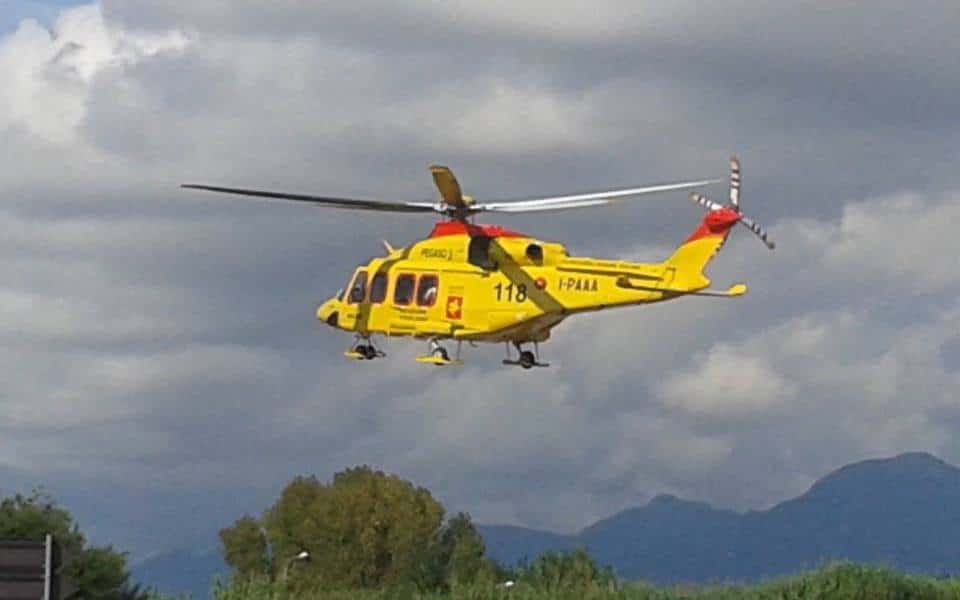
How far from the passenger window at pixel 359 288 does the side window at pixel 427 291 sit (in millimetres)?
1807

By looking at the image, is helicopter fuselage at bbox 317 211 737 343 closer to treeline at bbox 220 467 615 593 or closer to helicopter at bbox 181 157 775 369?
helicopter at bbox 181 157 775 369

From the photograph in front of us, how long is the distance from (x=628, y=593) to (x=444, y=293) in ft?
51.4

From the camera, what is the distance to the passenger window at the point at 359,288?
179 ft

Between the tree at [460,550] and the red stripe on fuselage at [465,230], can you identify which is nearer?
the red stripe on fuselage at [465,230]

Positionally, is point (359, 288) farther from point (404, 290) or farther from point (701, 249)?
point (701, 249)

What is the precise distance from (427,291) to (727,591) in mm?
17560

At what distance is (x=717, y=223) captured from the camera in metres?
51.7

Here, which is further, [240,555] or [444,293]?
[240,555]

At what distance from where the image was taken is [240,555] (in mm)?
112875

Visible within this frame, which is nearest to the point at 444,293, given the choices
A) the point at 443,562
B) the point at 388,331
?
→ the point at 388,331

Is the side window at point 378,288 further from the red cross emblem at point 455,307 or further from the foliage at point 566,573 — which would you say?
the foliage at point 566,573

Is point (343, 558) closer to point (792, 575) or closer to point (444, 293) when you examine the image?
point (792, 575)

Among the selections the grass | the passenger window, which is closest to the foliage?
the grass

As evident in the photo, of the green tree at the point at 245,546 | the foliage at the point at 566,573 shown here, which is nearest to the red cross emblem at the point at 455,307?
the foliage at the point at 566,573
